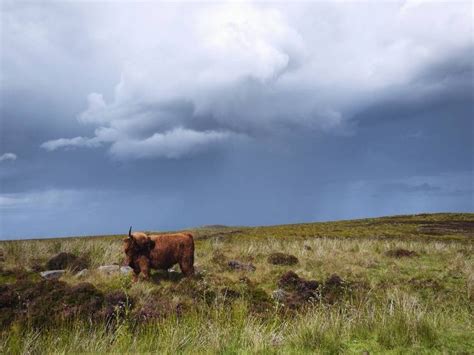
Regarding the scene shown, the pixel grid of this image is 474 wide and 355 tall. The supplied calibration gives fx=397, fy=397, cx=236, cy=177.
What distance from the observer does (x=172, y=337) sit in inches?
255

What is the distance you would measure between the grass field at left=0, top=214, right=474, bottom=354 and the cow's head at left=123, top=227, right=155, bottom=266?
62cm

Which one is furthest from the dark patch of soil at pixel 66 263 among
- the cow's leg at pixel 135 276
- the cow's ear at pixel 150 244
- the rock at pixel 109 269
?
the cow's ear at pixel 150 244

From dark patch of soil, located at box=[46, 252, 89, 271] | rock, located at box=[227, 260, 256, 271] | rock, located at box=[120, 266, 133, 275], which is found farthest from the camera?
rock, located at box=[227, 260, 256, 271]

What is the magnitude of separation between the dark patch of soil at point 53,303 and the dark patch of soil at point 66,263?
3.60 m

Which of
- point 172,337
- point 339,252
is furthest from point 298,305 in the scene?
point 339,252

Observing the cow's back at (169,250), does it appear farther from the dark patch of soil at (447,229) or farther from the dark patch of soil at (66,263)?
the dark patch of soil at (447,229)

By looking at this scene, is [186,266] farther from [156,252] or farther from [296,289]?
[296,289]

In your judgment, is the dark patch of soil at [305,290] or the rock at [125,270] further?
the rock at [125,270]

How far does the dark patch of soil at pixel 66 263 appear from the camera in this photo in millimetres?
13453

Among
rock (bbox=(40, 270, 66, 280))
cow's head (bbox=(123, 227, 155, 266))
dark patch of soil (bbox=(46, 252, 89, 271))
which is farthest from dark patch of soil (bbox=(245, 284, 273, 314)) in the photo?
dark patch of soil (bbox=(46, 252, 89, 271))

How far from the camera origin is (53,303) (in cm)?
859

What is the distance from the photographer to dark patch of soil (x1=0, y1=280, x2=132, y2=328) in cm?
791

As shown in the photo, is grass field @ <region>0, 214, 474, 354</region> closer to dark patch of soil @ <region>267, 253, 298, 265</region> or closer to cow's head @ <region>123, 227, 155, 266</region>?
dark patch of soil @ <region>267, 253, 298, 265</region>

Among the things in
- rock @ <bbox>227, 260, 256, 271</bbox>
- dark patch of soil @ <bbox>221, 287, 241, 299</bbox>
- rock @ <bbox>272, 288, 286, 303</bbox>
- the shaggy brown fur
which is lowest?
rock @ <bbox>272, 288, 286, 303</bbox>
